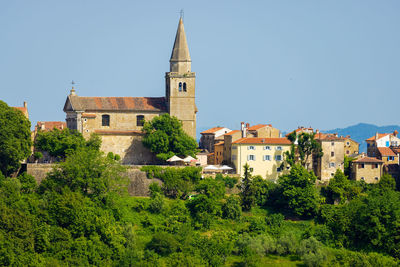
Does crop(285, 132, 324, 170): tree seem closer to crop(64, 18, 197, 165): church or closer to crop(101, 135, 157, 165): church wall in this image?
crop(64, 18, 197, 165): church

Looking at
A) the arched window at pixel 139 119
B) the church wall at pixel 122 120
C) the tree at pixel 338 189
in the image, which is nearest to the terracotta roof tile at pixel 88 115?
the church wall at pixel 122 120

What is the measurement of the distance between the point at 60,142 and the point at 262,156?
19.6 meters

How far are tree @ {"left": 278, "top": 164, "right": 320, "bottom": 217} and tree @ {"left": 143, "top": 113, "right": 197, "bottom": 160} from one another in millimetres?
10435

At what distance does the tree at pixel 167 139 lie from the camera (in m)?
76.1

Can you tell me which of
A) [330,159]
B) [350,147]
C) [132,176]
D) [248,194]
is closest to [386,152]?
[330,159]

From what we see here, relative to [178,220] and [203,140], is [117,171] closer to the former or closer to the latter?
[178,220]

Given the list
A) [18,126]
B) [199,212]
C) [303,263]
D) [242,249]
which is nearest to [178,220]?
[199,212]

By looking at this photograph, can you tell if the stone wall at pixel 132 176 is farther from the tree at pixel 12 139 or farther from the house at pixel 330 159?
the house at pixel 330 159

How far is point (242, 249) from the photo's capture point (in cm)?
6400

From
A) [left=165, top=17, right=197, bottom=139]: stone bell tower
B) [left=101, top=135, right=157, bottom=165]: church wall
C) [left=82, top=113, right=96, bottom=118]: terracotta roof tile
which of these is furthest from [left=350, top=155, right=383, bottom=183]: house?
[left=82, top=113, right=96, bottom=118]: terracotta roof tile

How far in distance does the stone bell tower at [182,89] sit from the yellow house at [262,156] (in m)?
7.00

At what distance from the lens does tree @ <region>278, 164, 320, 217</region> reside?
70562 millimetres

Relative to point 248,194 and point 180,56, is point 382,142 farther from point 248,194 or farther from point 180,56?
point 180,56

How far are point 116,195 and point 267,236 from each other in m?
13.7
